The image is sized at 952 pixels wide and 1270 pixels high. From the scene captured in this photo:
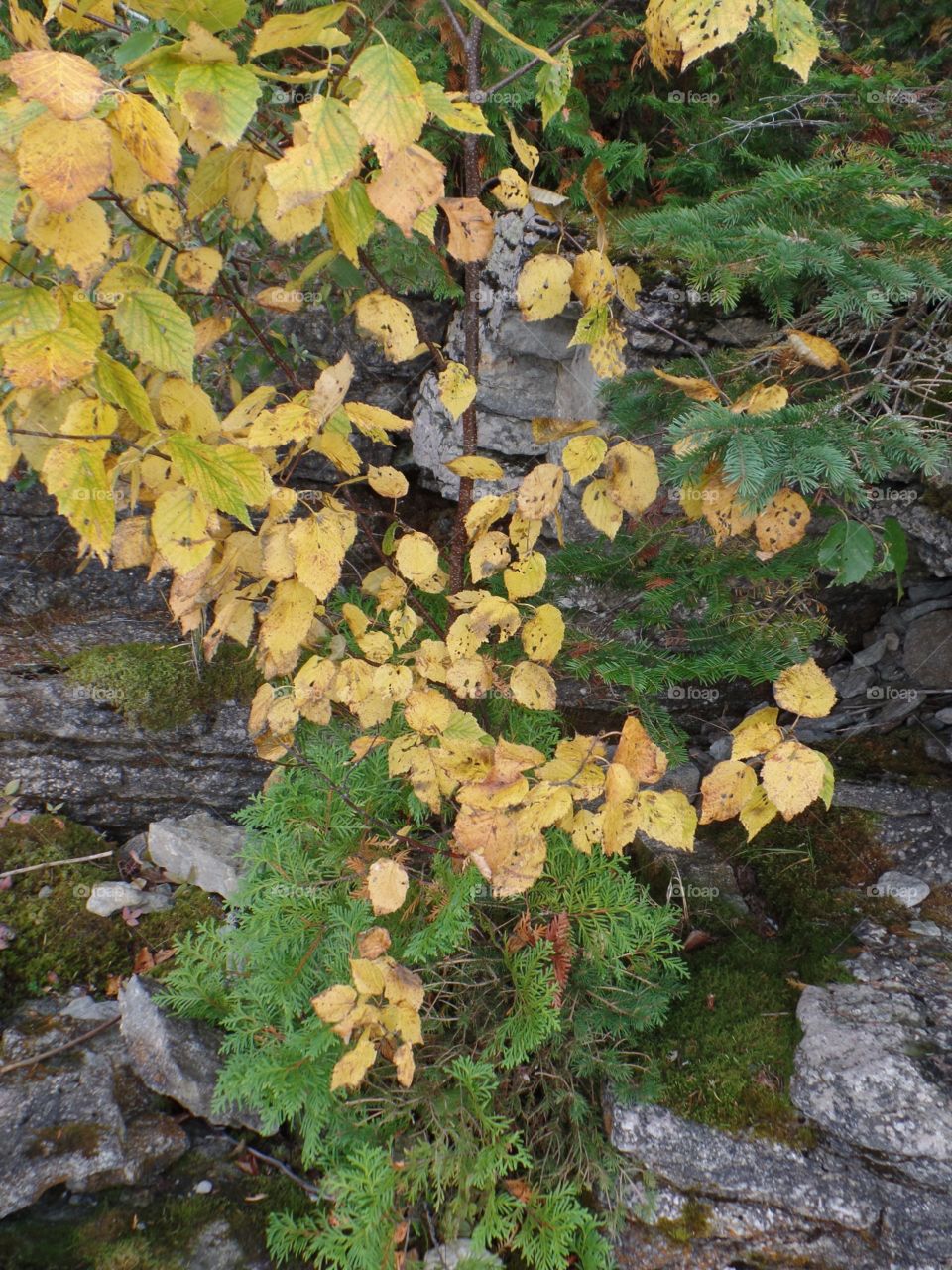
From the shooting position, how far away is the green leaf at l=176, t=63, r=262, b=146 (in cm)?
116

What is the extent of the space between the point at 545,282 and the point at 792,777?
3.91 feet

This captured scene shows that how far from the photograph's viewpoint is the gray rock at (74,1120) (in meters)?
2.38

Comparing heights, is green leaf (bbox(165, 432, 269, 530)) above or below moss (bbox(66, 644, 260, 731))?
above

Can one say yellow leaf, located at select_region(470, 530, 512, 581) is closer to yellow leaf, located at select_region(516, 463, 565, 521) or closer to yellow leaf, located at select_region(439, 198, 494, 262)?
yellow leaf, located at select_region(516, 463, 565, 521)

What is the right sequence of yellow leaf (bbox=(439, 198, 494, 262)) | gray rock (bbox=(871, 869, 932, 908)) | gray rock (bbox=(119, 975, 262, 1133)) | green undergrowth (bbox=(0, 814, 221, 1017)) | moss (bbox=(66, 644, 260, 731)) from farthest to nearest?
moss (bbox=(66, 644, 260, 731)), green undergrowth (bbox=(0, 814, 221, 1017)), gray rock (bbox=(871, 869, 932, 908)), gray rock (bbox=(119, 975, 262, 1133)), yellow leaf (bbox=(439, 198, 494, 262))

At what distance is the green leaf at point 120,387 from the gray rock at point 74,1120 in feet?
7.21

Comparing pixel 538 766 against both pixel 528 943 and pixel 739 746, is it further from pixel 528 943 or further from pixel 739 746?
pixel 528 943

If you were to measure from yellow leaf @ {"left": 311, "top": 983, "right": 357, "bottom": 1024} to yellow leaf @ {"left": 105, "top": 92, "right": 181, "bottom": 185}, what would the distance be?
5.28 ft

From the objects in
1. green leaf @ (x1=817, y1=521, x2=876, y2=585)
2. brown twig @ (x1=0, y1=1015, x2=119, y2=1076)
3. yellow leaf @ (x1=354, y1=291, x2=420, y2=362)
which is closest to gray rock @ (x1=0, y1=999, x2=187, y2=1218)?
brown twig @ (x1=0, y1=1015, x2=119, y2=1076)

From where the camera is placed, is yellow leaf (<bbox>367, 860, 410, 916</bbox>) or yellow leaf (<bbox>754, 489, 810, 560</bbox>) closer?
yellow leaf (<bbox>367, 860, 410, 916</bbox>)

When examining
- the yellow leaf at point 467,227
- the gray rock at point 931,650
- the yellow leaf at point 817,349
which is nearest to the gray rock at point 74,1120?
the yellow leaf at point 467,227

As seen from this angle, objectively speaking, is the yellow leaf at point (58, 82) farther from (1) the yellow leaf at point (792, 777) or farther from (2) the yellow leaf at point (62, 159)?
(1) the yellow leaf at point (792, 777)

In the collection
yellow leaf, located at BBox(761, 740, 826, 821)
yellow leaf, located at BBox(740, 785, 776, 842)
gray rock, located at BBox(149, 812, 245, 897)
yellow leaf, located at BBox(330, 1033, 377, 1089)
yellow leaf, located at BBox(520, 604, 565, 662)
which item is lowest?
gray rock, located at BBox(149, 812, 245, 897)

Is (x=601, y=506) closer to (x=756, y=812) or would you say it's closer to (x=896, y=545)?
(x=756, y=812)
